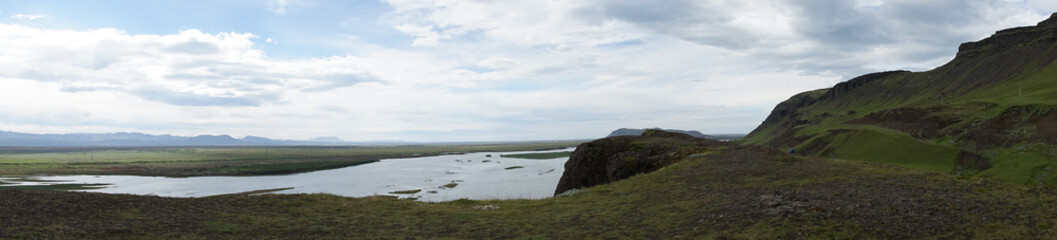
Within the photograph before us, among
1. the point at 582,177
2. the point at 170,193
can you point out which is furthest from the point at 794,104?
the point at 170,193

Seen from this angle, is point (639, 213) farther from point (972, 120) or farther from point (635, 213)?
point (972, 120)

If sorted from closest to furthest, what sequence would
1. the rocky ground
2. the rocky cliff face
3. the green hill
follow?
1. the rocky ground
2. the rocky cliff face
3. the green hill

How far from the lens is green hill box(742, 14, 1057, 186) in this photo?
4122 centimetres

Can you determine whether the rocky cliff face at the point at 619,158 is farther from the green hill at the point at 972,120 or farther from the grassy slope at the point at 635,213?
the green hill at the point at 972,120

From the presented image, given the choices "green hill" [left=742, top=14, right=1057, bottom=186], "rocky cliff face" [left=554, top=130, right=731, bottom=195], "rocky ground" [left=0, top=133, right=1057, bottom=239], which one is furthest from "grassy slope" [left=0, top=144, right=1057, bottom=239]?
"green hill" [left=742, top=14, right=1057, bottom=186]

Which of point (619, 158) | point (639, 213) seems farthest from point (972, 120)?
point (639, 213)

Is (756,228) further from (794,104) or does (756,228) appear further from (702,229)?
(794,104)

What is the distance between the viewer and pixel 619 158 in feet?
113

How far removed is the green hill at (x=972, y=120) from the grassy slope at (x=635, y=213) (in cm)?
2937

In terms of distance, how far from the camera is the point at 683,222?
13.0 meters

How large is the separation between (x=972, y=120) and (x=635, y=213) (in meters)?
61.6

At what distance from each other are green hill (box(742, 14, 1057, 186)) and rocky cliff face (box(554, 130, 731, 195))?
23.8m

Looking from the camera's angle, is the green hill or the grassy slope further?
the green hill

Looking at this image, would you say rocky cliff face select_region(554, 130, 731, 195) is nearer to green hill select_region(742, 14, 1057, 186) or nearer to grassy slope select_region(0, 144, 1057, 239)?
grassy slope select_region(0, 144, 1057, 239)
